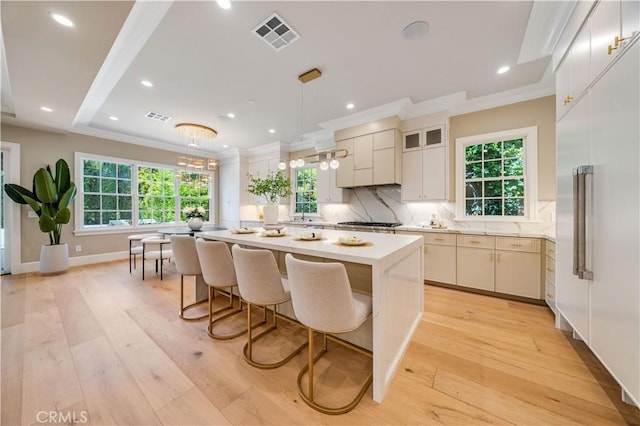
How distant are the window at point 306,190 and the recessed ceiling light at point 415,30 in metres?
3.48

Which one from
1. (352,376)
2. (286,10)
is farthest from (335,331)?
(286,10)

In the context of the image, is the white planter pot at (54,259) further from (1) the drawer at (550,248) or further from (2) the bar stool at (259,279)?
(1) the drawer at (550,248)

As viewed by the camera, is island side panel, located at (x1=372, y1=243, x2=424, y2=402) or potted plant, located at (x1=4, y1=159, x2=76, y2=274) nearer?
island side panel, located at (x1=372, y1=243, x2=424, y2=402)

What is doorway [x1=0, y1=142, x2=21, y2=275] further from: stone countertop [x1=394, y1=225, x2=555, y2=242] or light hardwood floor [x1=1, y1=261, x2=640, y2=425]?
stone countertop [x1=394, y1=225, x2=555, y2=242]

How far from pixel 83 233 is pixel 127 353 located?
441cm

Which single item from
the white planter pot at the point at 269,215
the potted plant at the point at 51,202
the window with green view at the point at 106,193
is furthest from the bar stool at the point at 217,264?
the window with green view at the point at 106,193

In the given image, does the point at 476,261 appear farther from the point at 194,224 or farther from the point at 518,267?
the point at 194,224

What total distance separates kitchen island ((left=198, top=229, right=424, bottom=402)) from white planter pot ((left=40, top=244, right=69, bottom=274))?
416 centimetres

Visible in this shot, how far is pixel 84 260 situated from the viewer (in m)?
4.71

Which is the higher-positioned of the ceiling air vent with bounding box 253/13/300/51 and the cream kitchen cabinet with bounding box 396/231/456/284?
the ceiling air vent with bounding box 253/13/300/51

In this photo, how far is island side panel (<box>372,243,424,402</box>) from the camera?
1429 millimetres

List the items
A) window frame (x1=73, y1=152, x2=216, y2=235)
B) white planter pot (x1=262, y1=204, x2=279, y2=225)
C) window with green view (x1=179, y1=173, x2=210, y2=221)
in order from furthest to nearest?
window with green view (x1=179, y1=173, x2=210, y2=221), window frame (x1=73, y1=152, x2=216, y2=235), white planter pot (x1=262, y1=204, x2=279, y2=225)

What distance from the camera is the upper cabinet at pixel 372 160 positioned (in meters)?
3.91

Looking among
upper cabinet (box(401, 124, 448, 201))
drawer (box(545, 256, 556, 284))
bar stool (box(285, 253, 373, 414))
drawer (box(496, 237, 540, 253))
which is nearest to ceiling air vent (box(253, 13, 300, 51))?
bar stool (box(285, 253, 373, 414))
